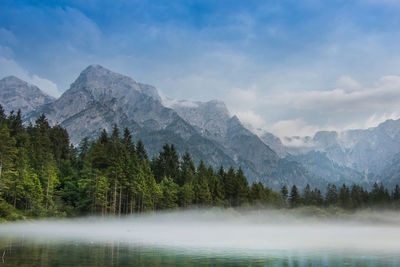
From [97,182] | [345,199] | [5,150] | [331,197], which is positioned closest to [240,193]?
[97,182]

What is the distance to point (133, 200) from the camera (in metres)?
97.6

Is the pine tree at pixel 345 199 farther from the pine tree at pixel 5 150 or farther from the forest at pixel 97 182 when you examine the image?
the pine tree at pixel 5 150

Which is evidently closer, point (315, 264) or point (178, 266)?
point (178, 266)

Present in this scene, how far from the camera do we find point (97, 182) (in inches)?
3300

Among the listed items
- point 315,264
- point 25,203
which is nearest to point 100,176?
point 25,203

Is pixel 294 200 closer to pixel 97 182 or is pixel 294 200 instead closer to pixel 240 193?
pixel 240 193

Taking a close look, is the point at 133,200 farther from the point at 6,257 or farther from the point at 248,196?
the point at 6,257

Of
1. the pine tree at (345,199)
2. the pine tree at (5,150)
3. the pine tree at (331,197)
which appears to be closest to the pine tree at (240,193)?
the pine tree at (345,199)

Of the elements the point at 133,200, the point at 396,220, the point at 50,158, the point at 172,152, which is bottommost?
the point at 396,220

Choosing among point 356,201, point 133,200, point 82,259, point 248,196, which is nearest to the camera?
point 82,259

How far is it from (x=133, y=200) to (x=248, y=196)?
185 feet

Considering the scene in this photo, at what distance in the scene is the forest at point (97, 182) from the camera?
75.5m

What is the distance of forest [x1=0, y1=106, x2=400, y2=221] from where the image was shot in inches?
2972

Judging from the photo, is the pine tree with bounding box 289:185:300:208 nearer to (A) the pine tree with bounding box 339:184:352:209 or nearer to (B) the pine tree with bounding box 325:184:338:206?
(A) the pine tree with bounding box 339:184:352:209
